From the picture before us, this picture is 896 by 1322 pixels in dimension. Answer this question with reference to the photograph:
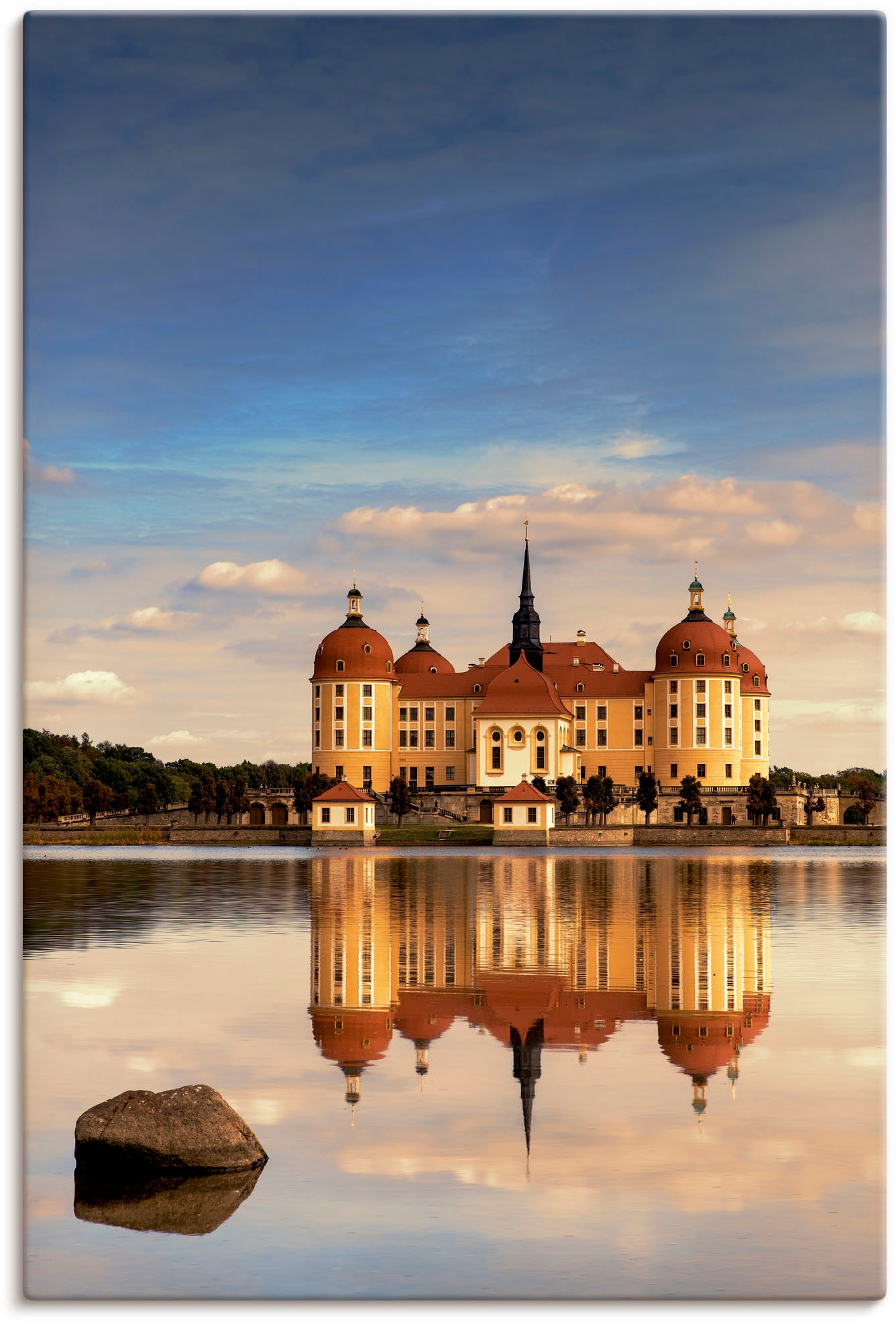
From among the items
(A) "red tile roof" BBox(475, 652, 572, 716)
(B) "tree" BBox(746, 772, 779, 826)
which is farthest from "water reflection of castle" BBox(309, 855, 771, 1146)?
(A) "red tile roof" BBox(475, 652, 572, 716)

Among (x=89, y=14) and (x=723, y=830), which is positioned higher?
(x=89, y=14)

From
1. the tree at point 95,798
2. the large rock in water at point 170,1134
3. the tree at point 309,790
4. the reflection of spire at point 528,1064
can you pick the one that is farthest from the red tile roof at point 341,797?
the large rock in water at point 170,1134

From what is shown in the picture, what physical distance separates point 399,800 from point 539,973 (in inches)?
2707

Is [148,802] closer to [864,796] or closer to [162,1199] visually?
[864,796]

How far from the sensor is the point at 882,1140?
884cm

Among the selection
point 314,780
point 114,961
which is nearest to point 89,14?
point 114,961

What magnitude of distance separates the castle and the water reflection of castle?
2324 inches

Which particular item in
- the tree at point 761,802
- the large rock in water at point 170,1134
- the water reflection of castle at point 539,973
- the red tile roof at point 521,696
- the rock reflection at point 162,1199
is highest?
the red tile roof at point 521,696

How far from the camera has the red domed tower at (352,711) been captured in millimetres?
95062

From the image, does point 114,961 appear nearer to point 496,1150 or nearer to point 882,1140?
point 496,1150

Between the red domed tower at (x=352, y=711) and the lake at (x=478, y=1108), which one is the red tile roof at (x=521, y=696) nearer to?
the red domed tower at (x=352, y=711)

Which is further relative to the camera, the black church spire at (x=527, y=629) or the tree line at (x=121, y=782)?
the black church spire at (x=527, y=629)

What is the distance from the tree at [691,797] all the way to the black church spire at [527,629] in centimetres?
1741

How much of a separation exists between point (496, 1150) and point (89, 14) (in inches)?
300
